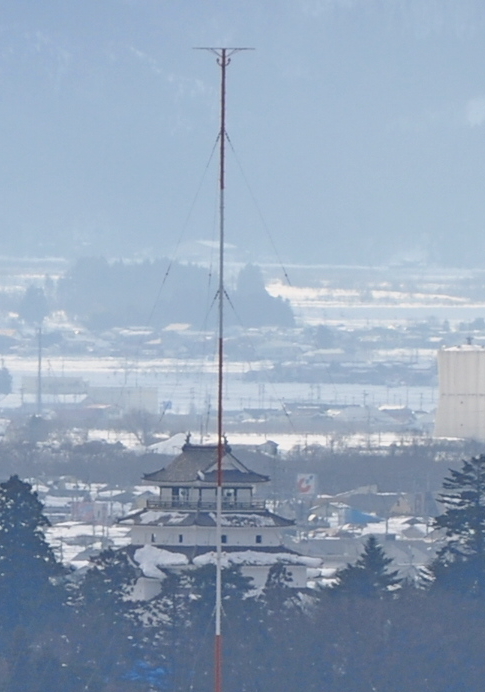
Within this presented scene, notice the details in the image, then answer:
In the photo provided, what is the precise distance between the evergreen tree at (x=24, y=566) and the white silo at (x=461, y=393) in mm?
40626

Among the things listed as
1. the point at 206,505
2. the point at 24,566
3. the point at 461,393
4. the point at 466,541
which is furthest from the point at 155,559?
the point at 461,393

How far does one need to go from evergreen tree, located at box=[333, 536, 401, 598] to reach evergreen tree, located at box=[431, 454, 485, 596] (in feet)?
1.21

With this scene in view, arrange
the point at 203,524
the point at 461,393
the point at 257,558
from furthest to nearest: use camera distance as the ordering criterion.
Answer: the point at 461,393 → the point at 203,524 → the point at 257,558

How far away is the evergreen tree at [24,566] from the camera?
21.0 meters

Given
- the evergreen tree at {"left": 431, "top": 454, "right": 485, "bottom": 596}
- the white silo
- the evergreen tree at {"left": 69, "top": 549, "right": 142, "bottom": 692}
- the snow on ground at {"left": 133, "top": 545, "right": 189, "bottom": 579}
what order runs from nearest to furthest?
the evergreen tree at {"left": 69, "top": 549, "right": 142, "bottom": 692}, the evergreen tree at {"left": 431, "top": 454, "right": 485, "bottom": 596}, the snow on ground at {"left": 133, "top": 545, "right": 189, "bottom": 579}, the white silo

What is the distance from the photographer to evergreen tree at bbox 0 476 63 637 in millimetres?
21031

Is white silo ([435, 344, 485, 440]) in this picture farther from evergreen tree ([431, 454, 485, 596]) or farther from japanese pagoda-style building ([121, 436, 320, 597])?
evergreen tree ([431, 454, 485, 596])

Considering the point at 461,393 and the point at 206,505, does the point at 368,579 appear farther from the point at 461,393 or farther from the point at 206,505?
the point at 461,393

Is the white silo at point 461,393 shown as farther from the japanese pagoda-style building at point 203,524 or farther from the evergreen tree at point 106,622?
the evergreen tree at point 106,622

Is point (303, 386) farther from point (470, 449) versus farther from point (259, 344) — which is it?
point (470, 449)

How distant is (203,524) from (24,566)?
2.68 m

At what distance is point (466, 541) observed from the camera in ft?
71.3

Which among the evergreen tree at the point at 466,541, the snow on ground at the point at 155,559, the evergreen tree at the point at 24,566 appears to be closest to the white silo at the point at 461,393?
the snow on ground at the point at 155,559

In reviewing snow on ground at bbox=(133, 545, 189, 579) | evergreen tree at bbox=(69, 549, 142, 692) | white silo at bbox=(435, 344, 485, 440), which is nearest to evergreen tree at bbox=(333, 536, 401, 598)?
evergreen tree at bbox=(69, 549, 142, 692)
